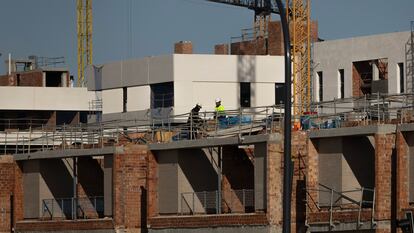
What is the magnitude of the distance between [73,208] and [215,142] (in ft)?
30.5

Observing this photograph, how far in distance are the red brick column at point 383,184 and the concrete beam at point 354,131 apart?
172 mm

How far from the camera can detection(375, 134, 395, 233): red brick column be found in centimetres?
4231

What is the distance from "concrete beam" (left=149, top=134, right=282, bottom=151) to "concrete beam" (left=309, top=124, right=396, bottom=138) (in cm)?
151

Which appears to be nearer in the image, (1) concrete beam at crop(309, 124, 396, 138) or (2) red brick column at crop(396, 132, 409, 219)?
(2) red brick column at crop(396, 132, 409, 219)

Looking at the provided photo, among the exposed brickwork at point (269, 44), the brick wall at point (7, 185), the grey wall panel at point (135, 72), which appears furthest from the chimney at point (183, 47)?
the brick wall at point (7, 185)

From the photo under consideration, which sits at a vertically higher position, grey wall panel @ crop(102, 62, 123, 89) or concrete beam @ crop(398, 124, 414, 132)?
grey wall panel @ crop(102, 62, 123, 89)

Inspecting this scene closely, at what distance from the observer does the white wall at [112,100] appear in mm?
77562

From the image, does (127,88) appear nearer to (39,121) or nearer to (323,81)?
(323,81)

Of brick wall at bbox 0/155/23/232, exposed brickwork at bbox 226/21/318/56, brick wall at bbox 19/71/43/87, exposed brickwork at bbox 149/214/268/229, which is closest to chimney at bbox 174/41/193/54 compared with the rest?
exposed brickwork at bbox 226/21/318/56

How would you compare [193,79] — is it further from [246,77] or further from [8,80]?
[8,80]

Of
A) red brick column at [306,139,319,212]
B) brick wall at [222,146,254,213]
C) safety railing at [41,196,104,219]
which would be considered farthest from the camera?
safety railing at [41,196,104,219]

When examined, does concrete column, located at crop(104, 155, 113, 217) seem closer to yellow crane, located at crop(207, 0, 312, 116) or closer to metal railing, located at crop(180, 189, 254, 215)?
metal railing, located at crop(180, 189, 254, 215)

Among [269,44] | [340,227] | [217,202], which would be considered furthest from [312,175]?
[269,44]

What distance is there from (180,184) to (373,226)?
392 inches
